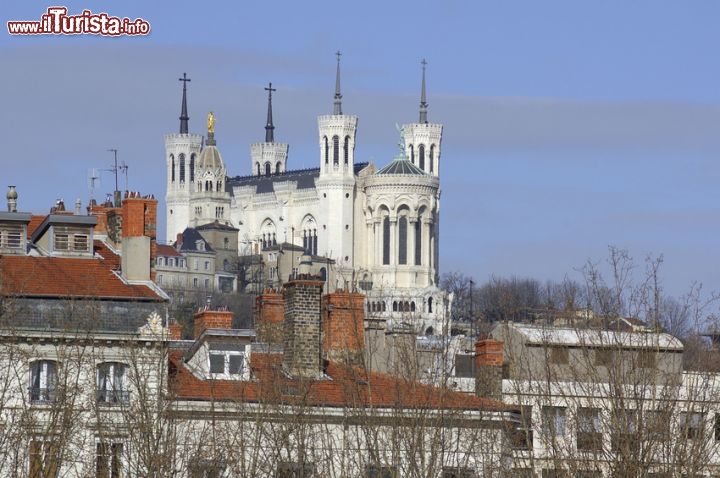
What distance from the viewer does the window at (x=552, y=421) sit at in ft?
110

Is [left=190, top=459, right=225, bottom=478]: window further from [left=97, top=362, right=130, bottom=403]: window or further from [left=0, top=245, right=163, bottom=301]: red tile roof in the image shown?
[left=0, top=245, right=163, bottom=301]: red tile roof

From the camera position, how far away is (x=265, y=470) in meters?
33.6

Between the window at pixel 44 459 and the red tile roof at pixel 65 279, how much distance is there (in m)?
3.97

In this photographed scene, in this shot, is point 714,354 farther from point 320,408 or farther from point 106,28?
point 106,28

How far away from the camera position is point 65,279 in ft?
128

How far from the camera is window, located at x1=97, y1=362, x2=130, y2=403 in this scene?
3647 centimetres

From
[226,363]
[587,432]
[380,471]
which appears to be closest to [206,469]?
[380,471]

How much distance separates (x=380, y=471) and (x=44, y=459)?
4506 millimetres

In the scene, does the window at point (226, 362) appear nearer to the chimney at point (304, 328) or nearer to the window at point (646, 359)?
the chimney at point (304, 328)

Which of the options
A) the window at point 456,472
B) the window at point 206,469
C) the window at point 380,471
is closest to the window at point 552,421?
the window at point 456,472

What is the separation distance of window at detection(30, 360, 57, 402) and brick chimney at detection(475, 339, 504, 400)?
25.0 feet

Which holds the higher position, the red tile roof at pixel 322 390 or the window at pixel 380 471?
the red tile roof at pixel 322 390

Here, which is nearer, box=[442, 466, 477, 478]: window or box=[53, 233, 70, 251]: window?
box=[442, 466, 477, 478]: window

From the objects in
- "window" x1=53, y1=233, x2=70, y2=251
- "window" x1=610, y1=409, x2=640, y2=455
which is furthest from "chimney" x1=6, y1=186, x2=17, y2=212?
"window" x1=610, y1=409, x2=640, y2=455
